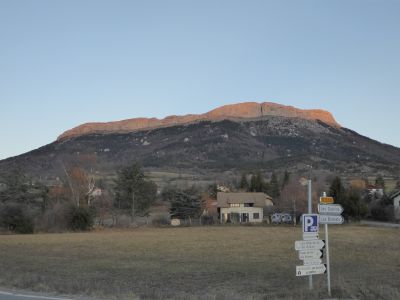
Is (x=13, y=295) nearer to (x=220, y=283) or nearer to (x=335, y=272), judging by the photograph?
(x=220, y=283)

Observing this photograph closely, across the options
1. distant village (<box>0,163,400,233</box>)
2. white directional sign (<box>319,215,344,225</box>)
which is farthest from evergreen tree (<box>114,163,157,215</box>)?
white directional sign (<box>319,215,344,225</box>)

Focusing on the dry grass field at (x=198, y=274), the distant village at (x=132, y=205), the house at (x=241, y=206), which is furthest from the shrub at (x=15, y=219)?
the house at (x=241, y=206)

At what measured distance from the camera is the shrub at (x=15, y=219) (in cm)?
6612

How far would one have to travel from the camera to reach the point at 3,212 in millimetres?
66500

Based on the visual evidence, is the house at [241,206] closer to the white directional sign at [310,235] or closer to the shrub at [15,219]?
the shrub at [15,219]

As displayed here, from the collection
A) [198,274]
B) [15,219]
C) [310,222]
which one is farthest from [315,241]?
[15,219]

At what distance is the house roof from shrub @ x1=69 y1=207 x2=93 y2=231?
33.8 m

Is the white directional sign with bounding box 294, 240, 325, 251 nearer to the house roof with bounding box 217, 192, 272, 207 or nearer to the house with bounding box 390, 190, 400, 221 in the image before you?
the house with bounding box 390, 190, 400, 221

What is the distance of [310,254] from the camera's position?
45.0 ft

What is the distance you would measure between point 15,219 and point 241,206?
4583cm

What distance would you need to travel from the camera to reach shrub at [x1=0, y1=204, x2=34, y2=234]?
66.1m

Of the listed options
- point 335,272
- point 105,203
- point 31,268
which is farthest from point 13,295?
point 105,203

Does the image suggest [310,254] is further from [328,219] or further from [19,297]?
[19,297]

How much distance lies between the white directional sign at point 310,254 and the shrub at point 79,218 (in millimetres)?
59028
